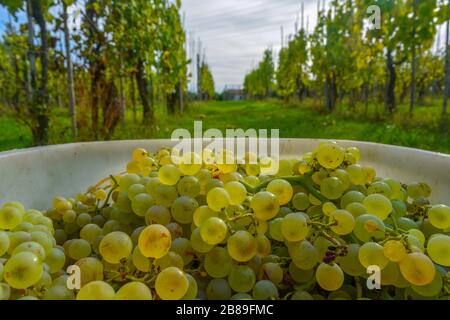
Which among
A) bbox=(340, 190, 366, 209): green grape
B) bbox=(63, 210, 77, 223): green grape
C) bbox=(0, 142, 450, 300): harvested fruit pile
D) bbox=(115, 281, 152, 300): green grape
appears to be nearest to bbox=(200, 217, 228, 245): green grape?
bbox=(0, 142, 450, 300): harvested fruit pile

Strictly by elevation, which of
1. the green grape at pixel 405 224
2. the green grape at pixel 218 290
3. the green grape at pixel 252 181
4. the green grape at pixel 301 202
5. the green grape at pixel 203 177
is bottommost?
the green grape at pixel 218 290

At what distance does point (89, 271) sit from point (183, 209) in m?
0.15

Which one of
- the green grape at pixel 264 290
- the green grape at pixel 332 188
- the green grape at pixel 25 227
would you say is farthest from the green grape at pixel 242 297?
the green grape at pixel 25 227

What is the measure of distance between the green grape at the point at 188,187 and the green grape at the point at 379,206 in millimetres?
256

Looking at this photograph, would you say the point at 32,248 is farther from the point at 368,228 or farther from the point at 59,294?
the point at 368,228

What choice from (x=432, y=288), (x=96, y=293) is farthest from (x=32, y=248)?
(x=432, y=288)

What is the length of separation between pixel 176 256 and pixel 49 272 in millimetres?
172

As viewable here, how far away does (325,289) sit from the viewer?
0.43m

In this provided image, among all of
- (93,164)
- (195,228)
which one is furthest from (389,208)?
(93,164)

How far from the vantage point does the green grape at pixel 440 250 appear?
1.43 feet

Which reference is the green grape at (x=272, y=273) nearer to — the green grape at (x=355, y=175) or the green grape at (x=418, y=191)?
the green grape at (x=355, y=175)

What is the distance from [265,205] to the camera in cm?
49

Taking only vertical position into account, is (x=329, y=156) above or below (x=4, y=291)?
above

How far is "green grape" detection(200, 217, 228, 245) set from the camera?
45 centimetres
